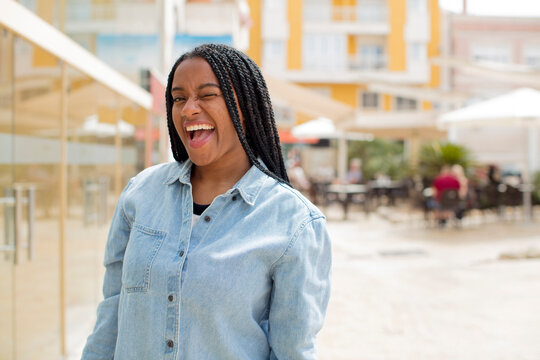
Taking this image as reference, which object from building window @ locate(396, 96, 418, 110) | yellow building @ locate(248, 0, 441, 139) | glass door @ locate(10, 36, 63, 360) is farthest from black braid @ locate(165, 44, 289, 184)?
building window @ locate(396, 96, 418, 110)

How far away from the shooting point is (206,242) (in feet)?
5.05

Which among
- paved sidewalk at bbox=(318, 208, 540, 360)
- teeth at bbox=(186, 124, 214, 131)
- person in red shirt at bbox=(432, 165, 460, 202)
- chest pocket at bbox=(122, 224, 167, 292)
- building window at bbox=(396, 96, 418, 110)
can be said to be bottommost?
paved sidewalk at bbox=(318, 208, 540, 360)

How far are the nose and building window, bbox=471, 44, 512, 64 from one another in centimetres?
3228

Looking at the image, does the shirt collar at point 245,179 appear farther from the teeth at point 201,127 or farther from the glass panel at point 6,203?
the glass panel at point 6,203

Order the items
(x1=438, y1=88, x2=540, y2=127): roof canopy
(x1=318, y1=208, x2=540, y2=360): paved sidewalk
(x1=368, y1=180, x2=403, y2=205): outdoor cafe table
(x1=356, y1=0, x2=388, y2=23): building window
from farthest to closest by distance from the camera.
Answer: (x1=356, y1=0, x2=388, y2=23): building window → (x1=368, y1=180, x2=403, y2=205): outdoor cafe table → (x1=438, y1=88, x2=540, y2=127): roof canopy → (x1=318, y1=208, x2=540, y2=360): paved sidewalk

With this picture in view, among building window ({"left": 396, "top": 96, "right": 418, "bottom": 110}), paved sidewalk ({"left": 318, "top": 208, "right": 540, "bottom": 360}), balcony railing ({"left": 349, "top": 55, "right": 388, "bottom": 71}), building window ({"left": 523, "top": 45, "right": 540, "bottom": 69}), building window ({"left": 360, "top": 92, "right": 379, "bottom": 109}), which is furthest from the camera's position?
building window ({"left": 396, "top": 96, "right": 418, "bottom": 110})

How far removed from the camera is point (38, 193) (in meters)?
3.51

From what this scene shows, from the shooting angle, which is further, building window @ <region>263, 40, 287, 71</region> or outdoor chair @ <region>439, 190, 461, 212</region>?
building window @ <region>263, 40, 287, 71</region>

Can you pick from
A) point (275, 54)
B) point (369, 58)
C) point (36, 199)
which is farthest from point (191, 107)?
point (369, 58)

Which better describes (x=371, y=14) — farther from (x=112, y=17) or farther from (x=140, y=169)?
(x=112, y=17)

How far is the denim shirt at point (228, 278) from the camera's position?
1.49m

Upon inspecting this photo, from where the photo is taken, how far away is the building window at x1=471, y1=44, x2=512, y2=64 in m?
31.5

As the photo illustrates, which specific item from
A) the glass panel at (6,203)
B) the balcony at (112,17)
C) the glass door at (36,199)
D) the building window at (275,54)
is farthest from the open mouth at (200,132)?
the building window at (275,54)

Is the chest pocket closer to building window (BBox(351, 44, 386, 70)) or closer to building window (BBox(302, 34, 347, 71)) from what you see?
building window (BBox(302, 34, 347, 71))
